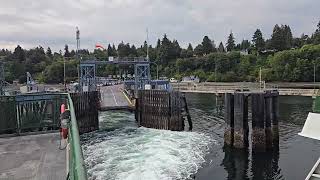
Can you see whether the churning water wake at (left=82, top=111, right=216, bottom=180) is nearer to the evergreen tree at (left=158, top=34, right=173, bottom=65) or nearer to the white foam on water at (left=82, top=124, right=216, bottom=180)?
the white foam on water at (left=82, top=124, right=216, bottom=180)

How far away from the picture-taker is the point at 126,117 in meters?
53.0

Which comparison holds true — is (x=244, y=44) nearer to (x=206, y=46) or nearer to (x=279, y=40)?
Result: (x=206, y=46)

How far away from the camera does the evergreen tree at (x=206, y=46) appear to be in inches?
6683

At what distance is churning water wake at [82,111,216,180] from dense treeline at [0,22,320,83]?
73.8m

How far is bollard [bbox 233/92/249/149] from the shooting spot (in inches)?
1219

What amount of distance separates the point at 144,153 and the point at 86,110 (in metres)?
14.6

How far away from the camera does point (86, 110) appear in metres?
41.3

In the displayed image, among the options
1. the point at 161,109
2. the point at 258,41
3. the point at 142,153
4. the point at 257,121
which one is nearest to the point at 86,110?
the point at 161,109

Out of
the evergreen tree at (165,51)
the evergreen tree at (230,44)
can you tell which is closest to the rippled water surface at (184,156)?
the evergreen tree at (165,51)

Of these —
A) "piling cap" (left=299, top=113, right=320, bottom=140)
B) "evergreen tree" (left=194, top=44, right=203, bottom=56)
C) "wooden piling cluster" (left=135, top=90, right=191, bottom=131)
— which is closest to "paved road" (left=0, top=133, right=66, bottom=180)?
"piling cap" (left=299, top=113, right=320, bottom=140)

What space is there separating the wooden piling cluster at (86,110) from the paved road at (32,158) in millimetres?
24913

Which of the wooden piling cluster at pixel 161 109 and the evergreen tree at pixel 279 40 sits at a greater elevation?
the evergreen tree at pixel 279 40

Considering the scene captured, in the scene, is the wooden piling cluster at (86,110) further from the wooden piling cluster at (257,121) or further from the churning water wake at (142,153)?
the wooden piling cluster at (257,121)

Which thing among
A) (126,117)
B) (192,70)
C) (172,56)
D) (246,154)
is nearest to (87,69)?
(126,117)
